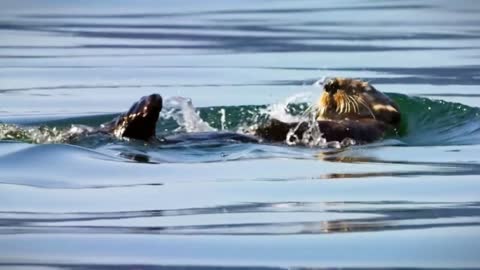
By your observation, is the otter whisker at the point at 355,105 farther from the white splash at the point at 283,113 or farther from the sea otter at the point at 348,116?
the white splash at the point at 283,113

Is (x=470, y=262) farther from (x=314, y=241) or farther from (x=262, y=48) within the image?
(x=262, y=48)

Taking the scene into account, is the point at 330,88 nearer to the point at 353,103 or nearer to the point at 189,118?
the point at 353,103

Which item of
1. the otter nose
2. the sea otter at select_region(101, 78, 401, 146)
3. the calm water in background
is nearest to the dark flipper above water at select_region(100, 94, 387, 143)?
the sea otter at select_region(101, 78, 401, 146)

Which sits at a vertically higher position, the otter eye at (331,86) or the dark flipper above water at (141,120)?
the otter eye at (331,86)

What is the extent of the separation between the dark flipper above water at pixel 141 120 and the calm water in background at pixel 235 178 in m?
0.08

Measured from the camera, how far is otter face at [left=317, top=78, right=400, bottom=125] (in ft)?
32.5

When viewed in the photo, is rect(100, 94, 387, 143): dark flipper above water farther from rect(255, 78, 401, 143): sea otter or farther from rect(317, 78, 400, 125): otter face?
rect(317, 78, 400, 125): otter face

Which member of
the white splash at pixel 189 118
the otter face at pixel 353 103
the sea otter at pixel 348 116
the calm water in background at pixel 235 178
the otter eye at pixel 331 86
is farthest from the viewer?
the white splash at pixel 189 118

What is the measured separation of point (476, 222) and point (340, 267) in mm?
1186

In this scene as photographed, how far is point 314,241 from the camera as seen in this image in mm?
6367

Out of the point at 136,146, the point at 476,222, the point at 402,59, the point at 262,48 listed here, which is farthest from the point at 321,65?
the point at 476,222

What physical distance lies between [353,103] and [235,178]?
1978mm

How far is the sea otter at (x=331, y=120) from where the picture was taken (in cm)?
880

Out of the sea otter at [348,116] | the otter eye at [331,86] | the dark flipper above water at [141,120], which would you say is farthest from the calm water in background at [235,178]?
the otter eye at [331,86]
